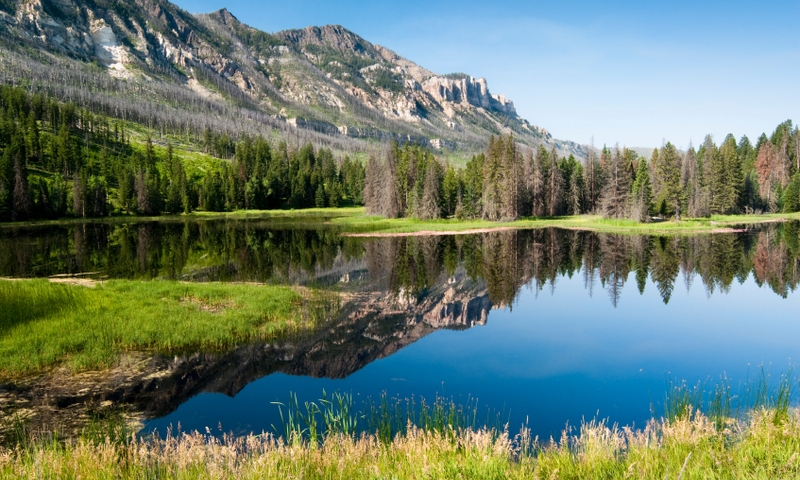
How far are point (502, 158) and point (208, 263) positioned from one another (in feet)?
201

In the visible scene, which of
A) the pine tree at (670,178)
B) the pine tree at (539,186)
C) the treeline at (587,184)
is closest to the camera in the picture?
the pine tree at (670,178)

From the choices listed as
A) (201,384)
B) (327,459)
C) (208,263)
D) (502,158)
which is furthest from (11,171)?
(327,459)

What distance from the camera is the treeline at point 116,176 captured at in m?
99.5

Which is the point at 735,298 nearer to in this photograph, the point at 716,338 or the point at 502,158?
the point at 716,338

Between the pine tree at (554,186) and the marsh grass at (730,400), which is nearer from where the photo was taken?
the marsh grass at (730,400)

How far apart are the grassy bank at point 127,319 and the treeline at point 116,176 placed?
3426 inches

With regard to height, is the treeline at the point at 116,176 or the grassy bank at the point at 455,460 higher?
the treeline at the point at 116,176

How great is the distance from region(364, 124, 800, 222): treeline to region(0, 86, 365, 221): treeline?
43414mm

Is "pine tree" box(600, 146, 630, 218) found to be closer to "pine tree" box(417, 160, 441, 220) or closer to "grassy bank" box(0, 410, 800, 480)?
"pine tree" box(417, 160, 441, 220)

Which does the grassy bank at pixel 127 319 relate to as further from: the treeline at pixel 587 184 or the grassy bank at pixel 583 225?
the treeline at pixel 587 184

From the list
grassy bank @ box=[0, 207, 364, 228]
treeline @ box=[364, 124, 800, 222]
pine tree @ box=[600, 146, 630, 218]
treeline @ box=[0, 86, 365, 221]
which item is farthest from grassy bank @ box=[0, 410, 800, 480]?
treeline @ box=[0, 86, 365, 221]

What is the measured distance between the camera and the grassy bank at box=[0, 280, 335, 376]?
1731 centimetres

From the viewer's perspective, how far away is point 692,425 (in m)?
9.66

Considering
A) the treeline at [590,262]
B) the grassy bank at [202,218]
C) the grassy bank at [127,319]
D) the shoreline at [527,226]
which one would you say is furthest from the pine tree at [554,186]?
the grassy bank at [127,319]
